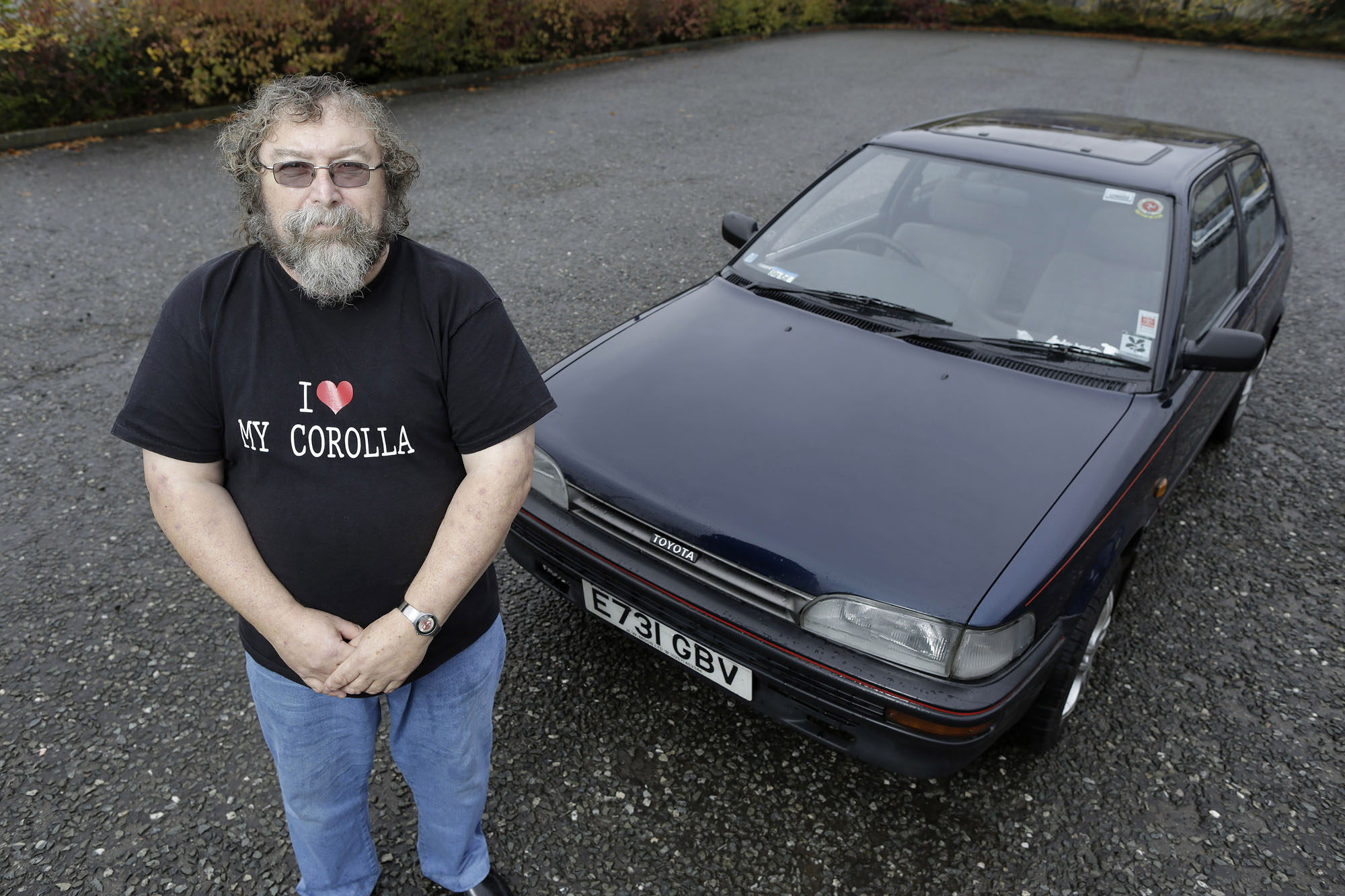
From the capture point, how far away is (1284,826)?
7.63 feet

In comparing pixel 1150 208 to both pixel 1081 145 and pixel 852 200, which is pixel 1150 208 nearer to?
→ pixel 1081 145

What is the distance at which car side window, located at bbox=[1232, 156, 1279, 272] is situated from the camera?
364cm

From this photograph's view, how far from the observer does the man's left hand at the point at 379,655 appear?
61.4 inches

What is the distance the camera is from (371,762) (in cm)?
186

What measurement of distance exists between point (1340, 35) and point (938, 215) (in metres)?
20.6

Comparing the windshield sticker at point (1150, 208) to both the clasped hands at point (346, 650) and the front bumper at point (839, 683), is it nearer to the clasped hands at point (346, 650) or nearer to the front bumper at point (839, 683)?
the front bumper at point (839, 683)

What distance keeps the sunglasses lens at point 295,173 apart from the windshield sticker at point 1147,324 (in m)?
2.50

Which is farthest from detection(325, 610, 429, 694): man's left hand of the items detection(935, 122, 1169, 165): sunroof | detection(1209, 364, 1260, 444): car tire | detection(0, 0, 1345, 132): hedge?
detection(0, 0, 1345, 132): hedge

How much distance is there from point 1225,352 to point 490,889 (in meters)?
2.64

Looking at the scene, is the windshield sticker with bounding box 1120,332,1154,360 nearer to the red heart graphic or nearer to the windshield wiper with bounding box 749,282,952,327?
the windshield wiper with bounding box 749,282,952,327

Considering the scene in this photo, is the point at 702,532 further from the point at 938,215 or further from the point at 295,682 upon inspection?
the point at 938,215

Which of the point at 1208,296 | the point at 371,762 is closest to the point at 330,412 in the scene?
the point at 371,762

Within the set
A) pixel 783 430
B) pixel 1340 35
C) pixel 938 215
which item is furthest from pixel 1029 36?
pixel 783 430

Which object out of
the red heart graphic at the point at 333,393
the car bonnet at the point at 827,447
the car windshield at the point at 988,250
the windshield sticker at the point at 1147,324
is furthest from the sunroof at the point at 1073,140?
the red heart graphic at the point at 333,393
